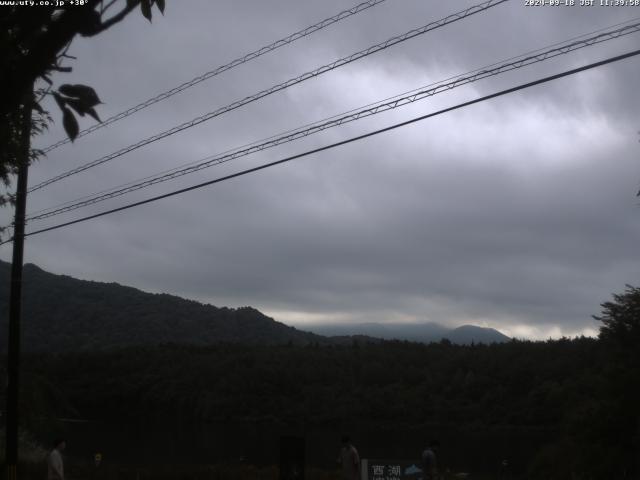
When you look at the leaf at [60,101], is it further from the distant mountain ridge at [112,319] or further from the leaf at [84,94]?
the distant mountain ridge at [112,319]

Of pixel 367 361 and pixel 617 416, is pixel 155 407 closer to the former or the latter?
pixel 367 361

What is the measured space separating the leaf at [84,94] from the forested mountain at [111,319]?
148 meters

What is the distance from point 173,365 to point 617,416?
271 feet

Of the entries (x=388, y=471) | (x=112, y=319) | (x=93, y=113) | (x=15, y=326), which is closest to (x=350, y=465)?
(x=388, y=471)

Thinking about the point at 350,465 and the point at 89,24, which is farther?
the point at 350,465

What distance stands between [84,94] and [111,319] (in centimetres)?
17751

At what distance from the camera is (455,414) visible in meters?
98.1

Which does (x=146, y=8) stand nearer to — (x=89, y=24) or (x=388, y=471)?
(x=89, y=24)

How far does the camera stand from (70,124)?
181 inches

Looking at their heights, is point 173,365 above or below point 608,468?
above

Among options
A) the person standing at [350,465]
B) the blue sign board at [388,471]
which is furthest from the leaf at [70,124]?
the blue sign board at [388,471]

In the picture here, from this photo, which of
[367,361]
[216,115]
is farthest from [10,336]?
[367,361]

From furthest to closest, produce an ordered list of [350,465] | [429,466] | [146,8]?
1. [429,466]
2. [350,465]
3. [146,8]

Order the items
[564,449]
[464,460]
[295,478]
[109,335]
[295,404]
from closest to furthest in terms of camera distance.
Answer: [295,478]
[564,449]
[464,460]
[295,404]
[109,335]
